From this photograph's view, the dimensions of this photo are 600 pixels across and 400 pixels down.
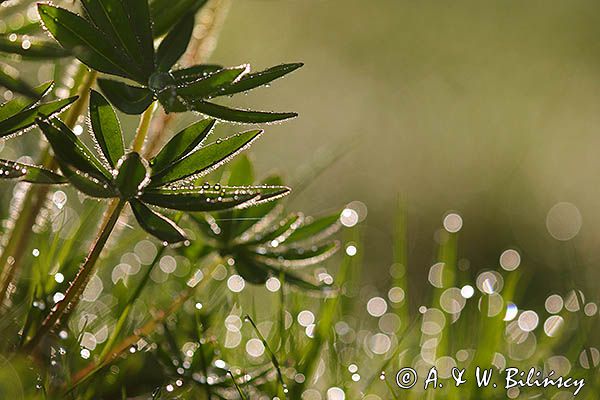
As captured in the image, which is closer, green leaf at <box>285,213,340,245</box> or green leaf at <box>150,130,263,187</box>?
green leaf at <box>150,130,263,187</box>

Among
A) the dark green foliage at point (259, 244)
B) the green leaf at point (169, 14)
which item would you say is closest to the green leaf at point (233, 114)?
the green leaf at point (169, 14)

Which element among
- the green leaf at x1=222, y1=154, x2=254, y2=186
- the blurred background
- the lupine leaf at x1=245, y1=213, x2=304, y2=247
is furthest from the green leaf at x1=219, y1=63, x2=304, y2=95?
the blurred background

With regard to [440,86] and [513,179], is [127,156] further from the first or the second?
[440,86]

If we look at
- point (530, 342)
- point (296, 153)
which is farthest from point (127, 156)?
point (296, 153)

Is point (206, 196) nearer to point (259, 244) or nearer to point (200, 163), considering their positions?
point (200, 163)

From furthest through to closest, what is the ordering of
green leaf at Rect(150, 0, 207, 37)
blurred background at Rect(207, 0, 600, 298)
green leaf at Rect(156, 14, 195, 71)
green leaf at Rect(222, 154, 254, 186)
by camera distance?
1. blurred background at Rect(207, 0, 600, 298)
2. green leaf at Rect(222, 154, 254, 186)
3. green leaf at Rect(150, 0, 207, 37)
4. green leaf at Rect(156, 14, 195, 71)

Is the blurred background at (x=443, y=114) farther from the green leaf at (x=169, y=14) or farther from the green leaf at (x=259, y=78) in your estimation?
the green leaf at (x=259, y=78)

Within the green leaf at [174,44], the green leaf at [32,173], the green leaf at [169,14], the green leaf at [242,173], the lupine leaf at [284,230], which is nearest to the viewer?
the green leaf at [32,173]

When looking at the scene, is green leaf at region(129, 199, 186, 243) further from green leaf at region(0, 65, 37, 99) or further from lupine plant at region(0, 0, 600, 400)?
green leaf at region(0, 65, 37, 99)
